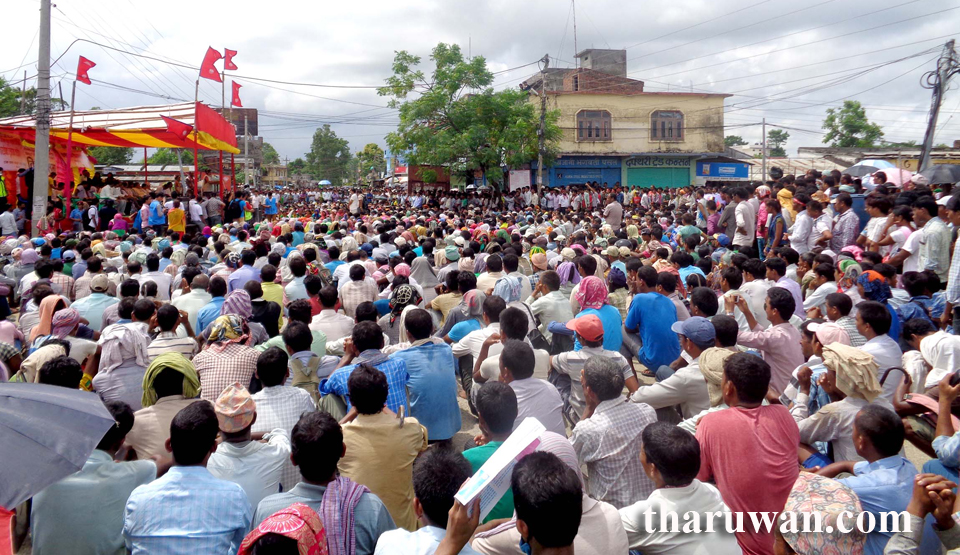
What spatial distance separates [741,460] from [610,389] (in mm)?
700

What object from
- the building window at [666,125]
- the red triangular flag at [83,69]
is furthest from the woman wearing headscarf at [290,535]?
the building window at [666,125]

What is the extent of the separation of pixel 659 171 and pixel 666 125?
2645 millimetres

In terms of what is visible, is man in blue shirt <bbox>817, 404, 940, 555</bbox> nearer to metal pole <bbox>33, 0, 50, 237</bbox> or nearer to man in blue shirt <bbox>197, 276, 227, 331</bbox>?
man in blue shirt <bbox>197, 276, 227, 331</bbox>

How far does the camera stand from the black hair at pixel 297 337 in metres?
4.41

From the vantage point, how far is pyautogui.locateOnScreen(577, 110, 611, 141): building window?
34.9m

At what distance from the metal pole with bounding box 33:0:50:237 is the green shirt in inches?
625

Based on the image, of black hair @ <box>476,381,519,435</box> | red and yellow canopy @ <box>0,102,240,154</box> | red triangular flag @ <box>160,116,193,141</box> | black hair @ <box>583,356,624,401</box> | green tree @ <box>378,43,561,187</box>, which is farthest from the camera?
green tree @ <box>378,43,561,187</box>

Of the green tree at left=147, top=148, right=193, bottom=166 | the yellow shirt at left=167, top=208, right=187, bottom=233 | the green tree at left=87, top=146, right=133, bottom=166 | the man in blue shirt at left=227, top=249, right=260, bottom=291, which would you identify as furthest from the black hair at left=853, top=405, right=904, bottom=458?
the green tree at left=87, top=146, right=133, bottom=166

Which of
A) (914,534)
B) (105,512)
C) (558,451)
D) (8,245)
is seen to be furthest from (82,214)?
(914,534)

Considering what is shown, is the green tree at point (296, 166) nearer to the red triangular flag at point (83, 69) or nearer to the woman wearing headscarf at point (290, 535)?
the red triangular flag at point (83, 69)

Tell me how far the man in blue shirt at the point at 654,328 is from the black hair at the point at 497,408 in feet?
8.64

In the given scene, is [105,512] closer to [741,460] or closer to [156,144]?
[741,460]

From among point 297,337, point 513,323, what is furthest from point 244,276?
point 513,323

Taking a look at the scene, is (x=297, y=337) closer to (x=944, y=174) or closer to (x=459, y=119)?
(x=944, y=174)
